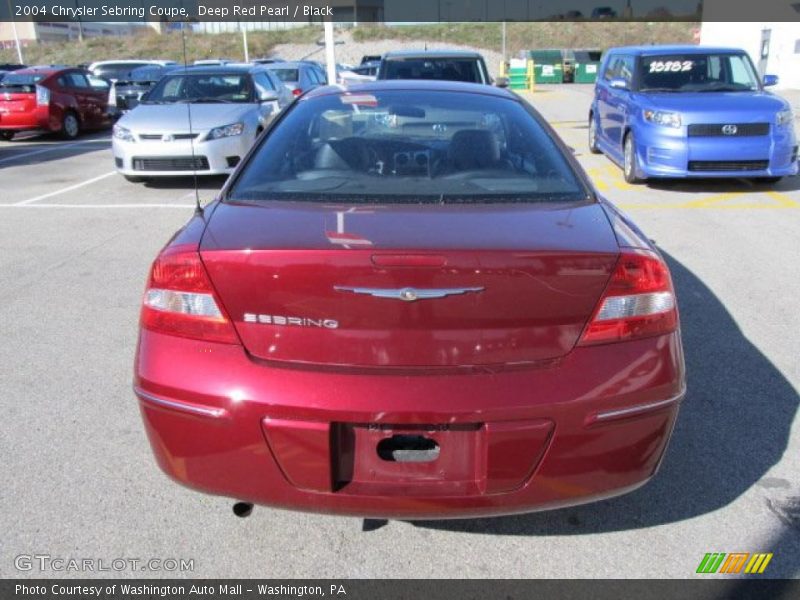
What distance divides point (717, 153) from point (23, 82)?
515 inches

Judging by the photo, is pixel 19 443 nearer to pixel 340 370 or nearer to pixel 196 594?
pixel 196 594

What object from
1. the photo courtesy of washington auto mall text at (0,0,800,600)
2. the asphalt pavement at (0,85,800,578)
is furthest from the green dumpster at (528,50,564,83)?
the photo courtesy of washington auto mall text at (0,0,800,600)

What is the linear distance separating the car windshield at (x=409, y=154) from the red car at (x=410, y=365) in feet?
1.37

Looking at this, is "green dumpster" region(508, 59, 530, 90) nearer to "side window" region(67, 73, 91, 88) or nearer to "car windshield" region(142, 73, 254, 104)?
"side window" region(67, 73, 91, 88)

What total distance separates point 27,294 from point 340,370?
4012mm

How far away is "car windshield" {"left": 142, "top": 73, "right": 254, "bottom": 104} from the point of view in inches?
392

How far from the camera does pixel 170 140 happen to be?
878 cm

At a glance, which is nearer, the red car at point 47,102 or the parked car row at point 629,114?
the parked car row at point 629,114

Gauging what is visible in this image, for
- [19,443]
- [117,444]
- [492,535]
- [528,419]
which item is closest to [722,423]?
[492,535]

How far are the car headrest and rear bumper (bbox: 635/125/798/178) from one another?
5.76 meters

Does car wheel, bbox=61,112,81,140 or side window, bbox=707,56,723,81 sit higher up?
side window, bbox=707,56,723,81

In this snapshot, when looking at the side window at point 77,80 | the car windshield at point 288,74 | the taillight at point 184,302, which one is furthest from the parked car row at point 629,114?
the side window at point 77,80

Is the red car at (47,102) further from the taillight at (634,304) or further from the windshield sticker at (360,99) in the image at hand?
the taillight at (634,304)

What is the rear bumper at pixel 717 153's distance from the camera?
8023 mm
